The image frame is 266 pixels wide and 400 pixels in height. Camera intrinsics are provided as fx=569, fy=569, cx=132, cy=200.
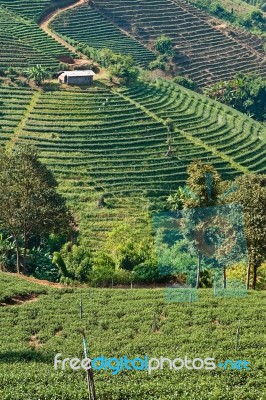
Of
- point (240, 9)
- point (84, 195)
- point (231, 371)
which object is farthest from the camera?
point (240, 9)

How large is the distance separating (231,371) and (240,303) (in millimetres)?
6619

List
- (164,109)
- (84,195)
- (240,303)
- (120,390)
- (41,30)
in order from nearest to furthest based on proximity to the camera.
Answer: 1. (120,390)
2. (240,303)
3. (84,195)
4. (164,109)
5. (41,30)

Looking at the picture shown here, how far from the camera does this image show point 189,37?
8444 centimetres

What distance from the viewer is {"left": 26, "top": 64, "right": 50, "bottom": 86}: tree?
62.2 m

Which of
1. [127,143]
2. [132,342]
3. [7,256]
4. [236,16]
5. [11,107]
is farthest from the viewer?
[236,16]

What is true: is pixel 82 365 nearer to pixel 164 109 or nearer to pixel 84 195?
pixel 84 195

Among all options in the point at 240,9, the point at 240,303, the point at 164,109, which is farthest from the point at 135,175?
the point at 240,9

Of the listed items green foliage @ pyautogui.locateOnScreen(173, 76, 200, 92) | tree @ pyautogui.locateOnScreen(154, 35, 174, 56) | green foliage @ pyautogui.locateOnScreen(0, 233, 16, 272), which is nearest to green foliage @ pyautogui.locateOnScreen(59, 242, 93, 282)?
green foliage @ pyautogui.locateOnScreen(0, 233, 16, 272)

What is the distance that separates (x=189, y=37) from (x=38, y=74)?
30908 mm

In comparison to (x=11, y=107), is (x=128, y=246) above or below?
below

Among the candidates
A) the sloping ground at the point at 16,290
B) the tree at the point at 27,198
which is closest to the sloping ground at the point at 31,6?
the tree at the point at 27,198

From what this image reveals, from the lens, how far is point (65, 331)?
25.8 m

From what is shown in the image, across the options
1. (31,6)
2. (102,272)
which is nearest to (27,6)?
(31,6)

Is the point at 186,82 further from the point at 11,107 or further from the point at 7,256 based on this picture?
the point at 7,256
